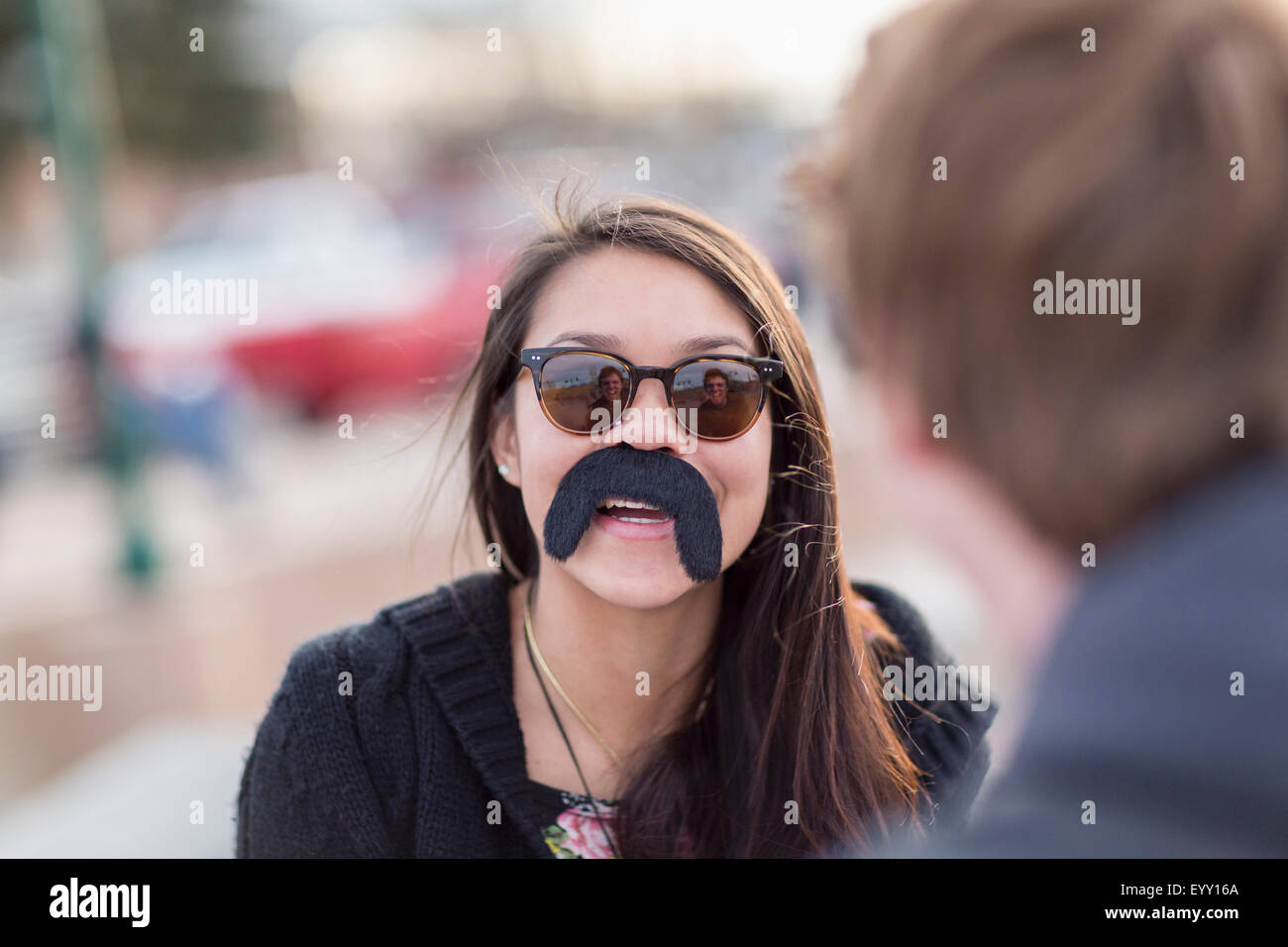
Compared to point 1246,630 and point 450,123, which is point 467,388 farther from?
point 450,123

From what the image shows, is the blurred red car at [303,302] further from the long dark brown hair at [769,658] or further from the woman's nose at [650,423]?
the woman's nose at [650,423]

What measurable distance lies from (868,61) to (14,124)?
48.3ft

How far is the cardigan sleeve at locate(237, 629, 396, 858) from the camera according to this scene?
5.32 feet

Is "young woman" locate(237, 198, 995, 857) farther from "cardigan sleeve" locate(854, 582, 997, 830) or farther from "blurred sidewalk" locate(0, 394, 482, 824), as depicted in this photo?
"blurred sidewalk" locate(0, 394, 482, 824)

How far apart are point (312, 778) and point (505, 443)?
587 millimetres

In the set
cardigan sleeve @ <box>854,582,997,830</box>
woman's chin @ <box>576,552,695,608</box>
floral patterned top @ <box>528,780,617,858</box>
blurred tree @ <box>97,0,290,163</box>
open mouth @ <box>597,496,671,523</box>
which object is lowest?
floral patterned top @ <box>528,780,617,858</box>

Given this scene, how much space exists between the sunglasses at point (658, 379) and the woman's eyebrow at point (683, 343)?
0.06ft

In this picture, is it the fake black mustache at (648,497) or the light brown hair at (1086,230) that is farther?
the fake black mustache at (648,497)

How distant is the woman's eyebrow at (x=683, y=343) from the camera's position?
1586 millimetres

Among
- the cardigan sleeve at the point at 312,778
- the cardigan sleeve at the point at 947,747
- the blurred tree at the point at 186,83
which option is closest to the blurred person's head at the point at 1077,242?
the cardigan sleeve at the point at 947,747

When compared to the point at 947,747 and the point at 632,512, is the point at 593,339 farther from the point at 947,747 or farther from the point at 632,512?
the point at 947,747

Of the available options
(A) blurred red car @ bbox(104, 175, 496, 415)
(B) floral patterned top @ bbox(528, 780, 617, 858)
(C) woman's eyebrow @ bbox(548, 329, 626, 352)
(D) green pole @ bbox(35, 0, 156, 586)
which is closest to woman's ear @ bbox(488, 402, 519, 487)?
(C) woman's eyebrow @ bbox(548, 329, 626, 352)

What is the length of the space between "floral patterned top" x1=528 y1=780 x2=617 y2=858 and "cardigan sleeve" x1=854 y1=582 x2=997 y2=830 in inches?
19.2

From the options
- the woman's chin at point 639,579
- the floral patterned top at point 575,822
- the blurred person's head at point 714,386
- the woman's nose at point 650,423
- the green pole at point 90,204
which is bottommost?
the floral patterned top at point 575,822
